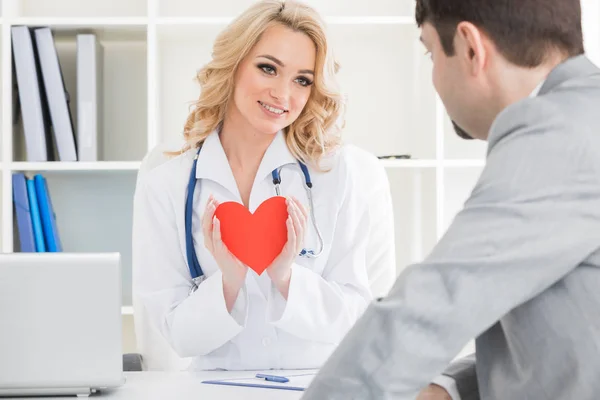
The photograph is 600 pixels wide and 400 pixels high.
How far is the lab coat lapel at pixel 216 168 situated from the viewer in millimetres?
2125

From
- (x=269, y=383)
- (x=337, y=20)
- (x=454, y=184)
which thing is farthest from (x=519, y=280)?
(x=454, y=184)

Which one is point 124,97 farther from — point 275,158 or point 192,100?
point 275,158

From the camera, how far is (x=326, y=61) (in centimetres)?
216

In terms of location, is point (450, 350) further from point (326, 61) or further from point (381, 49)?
point (381, 49)

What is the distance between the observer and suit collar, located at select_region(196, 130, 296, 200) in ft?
6.98

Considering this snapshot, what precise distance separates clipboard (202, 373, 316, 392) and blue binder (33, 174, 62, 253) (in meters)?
1.38

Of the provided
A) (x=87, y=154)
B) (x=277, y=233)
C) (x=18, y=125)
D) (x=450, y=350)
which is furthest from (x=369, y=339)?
(x=18, y=125)

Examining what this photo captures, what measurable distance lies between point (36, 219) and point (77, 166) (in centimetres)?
24

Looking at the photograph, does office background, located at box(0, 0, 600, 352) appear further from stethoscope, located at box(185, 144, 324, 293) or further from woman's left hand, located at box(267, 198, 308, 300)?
woman's left hand, located at box(267, 198, 308, 300)

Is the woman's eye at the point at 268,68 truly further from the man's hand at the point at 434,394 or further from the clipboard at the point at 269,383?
the man's hand at the point at 434,394

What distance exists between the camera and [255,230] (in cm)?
187

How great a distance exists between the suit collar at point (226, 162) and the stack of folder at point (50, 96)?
2.50ft

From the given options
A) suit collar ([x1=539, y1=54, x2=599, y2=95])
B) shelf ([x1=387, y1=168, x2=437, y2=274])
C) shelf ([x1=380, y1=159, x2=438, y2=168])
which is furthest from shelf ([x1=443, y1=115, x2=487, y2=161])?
suit collar ([x1=539, y1=54, x2=599, y2=95])

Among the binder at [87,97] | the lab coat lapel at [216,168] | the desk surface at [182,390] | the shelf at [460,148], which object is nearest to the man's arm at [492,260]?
the desk surface at [182,390]
